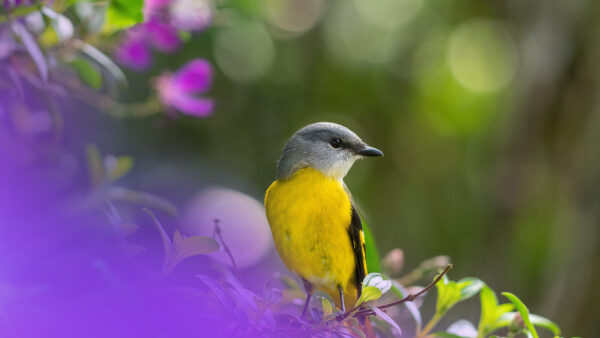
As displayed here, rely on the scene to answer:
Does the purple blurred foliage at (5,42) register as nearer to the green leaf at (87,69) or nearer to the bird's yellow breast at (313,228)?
the green leaf at (87,69)

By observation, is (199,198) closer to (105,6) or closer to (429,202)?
(105,6)

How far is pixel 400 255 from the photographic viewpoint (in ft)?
3.53

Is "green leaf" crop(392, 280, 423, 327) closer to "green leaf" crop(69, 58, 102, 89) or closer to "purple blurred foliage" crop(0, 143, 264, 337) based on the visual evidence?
"purple blurred foliage" crop(0, 143, 264, 337)

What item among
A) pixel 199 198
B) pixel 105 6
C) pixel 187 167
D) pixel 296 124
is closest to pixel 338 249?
pixel 105 6

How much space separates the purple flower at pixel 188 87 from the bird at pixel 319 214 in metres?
0.21

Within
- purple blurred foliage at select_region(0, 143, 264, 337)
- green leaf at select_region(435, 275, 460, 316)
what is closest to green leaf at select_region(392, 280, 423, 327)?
green leaf at select_region(435, 275, 460, 316)

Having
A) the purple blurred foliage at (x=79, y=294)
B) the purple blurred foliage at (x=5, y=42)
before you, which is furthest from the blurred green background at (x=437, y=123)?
the purple blurred foliage at (x=79, y=294)

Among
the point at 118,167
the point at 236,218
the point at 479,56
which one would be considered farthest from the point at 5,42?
the point at 479,56

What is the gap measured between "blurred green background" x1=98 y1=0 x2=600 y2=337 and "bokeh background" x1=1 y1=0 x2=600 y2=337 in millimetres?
12

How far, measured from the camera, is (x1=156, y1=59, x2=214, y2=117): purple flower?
115cm

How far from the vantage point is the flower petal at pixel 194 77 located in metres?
1.15

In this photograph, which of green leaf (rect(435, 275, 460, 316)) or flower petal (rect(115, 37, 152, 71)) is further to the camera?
flower petal (rect(115, 37, 152, 71))

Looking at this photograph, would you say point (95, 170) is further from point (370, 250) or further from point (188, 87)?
point (370, 250)

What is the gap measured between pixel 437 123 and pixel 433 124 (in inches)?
1.4
